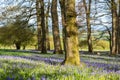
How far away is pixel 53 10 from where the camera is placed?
1048 inches

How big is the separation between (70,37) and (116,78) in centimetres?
575

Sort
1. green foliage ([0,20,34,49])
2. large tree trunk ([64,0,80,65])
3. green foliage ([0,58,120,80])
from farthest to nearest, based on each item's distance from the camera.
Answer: green foliage ([0,20,34,49]) < large tree trunk ([64,0,80,65]) < green foliage ([0,58,120,80])

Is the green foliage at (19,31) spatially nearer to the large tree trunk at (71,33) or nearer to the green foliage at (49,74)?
the large tree trunk at (71,33)

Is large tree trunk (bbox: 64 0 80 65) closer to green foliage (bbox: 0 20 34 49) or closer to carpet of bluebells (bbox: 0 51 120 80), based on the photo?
carpet of bluebells (bbox: 0 51 120 80)

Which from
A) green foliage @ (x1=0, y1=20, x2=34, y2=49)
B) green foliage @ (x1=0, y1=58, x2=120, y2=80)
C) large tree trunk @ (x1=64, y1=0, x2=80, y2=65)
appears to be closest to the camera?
green foliage @ (x1=0, y1=58, x2=120, y2=80)

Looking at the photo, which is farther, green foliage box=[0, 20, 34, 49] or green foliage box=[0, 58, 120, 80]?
green foliage box=[0, 20, 34, 49]

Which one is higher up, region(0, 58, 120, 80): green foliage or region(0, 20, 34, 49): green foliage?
region(0, 58, 120, 80): green foliage

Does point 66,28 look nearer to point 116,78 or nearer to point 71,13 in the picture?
point 71,13

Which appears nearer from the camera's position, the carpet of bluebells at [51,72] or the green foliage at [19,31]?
the carpet of bluebells at [51,72]

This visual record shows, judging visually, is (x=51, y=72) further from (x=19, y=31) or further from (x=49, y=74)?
(x=19, y=31)

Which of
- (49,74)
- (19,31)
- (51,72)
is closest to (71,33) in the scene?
(51,72)

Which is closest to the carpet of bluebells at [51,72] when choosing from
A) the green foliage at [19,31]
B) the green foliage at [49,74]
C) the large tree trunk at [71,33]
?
the green foliage at [49,74]

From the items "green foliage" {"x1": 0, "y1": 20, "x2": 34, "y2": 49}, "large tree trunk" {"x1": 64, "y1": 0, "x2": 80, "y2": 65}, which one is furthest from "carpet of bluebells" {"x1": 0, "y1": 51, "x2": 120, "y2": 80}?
"green foliage" {"x1": 0, "y1": 20, "x2": 34, "y2": 49}

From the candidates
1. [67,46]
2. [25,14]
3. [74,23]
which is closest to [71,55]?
[67,46]
